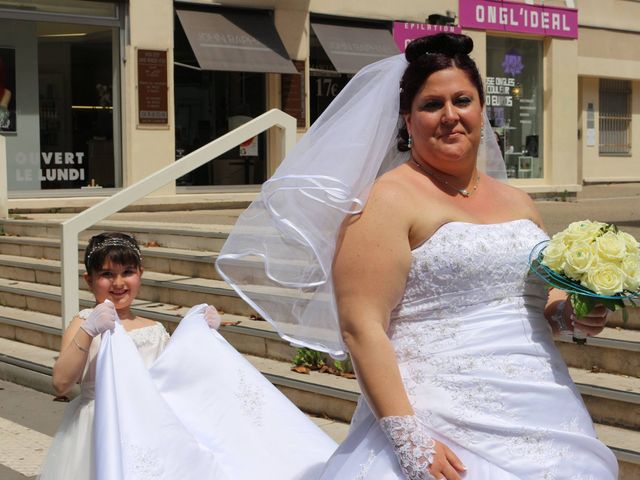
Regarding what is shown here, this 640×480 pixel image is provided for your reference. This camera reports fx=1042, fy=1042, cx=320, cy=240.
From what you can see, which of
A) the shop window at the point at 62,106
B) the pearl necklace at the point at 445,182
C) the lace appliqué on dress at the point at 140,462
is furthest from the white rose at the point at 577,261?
the shop window at the point at 62,106

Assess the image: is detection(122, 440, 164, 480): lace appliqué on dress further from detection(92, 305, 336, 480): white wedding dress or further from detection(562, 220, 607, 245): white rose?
detection(562, 220, 607, 245): white rose

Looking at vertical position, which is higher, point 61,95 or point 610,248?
point 61,95

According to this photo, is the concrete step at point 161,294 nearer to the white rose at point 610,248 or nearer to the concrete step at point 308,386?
the concrete step at point 308,386

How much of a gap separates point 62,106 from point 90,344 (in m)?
12.6

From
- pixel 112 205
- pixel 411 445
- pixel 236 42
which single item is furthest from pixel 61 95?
pixel 411 445

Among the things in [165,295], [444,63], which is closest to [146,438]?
[444,63]

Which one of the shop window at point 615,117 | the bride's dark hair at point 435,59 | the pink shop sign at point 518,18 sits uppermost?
the pink shop sign at point 518,18

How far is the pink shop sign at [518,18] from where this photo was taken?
19.7 m

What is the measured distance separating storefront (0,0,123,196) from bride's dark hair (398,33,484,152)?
521 inches

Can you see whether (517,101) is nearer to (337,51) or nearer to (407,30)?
(407,30)

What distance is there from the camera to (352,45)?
18031 millimetres

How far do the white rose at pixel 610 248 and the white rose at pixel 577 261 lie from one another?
0.10 ft

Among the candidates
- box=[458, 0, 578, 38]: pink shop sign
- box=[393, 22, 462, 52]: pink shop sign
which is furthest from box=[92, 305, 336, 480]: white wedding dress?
box=[458, 0, 578, 38]: pink shop sign

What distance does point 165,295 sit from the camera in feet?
30.9
